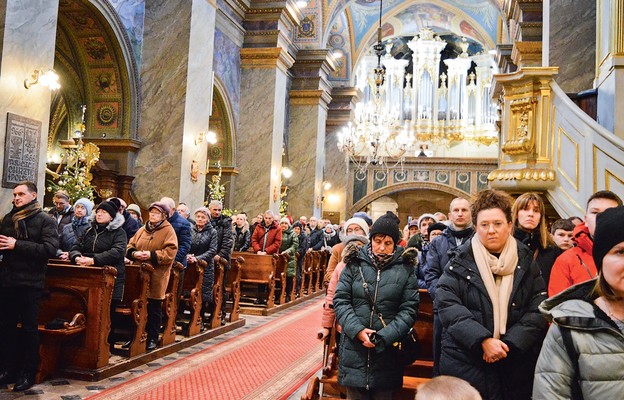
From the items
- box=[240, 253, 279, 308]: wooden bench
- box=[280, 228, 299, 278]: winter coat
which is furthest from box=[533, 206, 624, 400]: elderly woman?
box=[280, 228, 299, 278]: winter coat

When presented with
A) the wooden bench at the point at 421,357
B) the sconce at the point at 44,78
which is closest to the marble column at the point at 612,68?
the wooden bench at the point at 421,357

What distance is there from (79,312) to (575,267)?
4111 mm

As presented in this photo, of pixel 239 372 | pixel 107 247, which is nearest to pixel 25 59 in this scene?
pixel 107 247

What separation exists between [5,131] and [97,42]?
4.01m

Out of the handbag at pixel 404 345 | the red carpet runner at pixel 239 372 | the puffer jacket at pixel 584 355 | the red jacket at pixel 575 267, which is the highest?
the red jacket at pixel 575 267

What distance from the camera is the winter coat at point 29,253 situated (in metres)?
4.47

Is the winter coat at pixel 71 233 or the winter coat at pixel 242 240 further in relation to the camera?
the winter coat at pixel 242 240

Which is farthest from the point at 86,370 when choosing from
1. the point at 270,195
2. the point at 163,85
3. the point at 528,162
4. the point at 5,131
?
the point at 270,195

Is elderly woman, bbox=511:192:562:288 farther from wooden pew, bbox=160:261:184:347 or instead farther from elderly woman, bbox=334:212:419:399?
wooden pew, bbox=160:261:184:347

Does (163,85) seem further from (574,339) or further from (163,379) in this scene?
(574,339)

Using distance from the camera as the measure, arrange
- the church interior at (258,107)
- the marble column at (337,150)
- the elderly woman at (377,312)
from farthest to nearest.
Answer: the marble column at (337,150) → the church interior at (258,107) → the elderly woman at (377,312)

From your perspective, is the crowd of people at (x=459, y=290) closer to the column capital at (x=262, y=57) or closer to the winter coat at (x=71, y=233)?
the winter coat at (x=71, y=233)

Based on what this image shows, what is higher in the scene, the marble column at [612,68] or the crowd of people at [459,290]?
the marble column at [612,68]

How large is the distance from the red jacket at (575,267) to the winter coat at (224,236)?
537 cm
